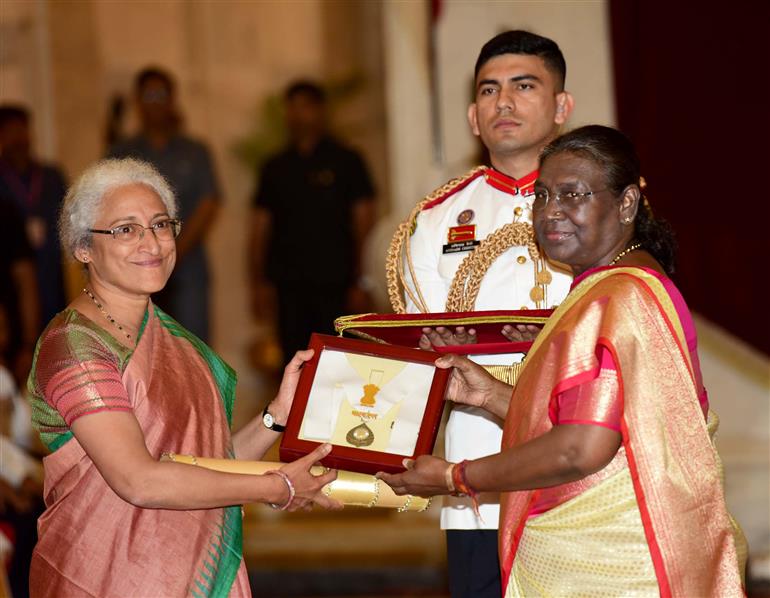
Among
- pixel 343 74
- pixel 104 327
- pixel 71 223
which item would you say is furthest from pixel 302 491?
pixel 343 74

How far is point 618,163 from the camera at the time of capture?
2889mm

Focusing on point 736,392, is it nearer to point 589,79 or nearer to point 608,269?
point 589,79

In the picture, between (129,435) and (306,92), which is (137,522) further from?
(306,92)

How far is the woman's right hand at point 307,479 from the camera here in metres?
3.16

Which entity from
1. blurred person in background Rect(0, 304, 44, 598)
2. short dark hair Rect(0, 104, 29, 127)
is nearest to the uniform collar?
blurred person in background Rect(0, 304, 44, 598)

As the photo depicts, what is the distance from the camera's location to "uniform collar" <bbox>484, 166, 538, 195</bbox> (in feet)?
12.2

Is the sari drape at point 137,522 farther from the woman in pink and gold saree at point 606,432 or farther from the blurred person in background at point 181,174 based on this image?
the blurred person in background at point 181,174

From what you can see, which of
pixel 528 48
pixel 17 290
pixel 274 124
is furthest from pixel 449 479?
pixel 274 124

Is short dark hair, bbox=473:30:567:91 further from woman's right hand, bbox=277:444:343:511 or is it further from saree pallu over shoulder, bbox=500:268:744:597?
woman's right hand, bbox=277:444:343:511

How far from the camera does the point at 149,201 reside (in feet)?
10.4

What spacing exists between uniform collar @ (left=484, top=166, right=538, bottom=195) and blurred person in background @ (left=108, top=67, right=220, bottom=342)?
14.7ft

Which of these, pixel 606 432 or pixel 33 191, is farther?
pixel 33 191

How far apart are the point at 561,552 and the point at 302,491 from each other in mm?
726

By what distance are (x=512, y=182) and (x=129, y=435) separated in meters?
1.44
